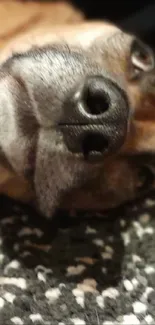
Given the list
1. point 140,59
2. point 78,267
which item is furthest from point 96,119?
point 140,59

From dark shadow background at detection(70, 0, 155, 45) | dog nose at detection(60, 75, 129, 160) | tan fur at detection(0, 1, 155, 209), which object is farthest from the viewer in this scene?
dark shadow background at detection(70, 0, 155, 45)

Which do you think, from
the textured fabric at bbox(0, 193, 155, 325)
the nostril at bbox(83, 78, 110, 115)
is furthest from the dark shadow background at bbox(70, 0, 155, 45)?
the nostril at bbox(83, 78, 110, 115)

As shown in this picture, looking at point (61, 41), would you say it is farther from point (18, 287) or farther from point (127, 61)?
point (18, 287)

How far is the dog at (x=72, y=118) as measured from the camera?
1179 millimetres

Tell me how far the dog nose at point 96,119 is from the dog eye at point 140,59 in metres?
0.34

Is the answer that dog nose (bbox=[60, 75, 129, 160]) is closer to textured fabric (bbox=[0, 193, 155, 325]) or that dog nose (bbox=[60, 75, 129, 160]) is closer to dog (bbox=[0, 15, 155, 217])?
dog (bbox=[0, 15, 155, 217])

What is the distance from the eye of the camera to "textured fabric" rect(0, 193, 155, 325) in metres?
1.18

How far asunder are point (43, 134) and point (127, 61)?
419 millimetres

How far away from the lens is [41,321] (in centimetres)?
113

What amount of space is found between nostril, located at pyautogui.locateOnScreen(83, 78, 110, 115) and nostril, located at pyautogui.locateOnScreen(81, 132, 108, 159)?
0.17ft

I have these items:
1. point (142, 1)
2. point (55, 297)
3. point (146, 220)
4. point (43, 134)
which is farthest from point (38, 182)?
point (142, 1)

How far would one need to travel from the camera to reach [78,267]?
1.33m

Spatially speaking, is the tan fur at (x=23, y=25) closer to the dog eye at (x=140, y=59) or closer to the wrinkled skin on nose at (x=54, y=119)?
the wrinkled skin on nose at (x=54, y=119)

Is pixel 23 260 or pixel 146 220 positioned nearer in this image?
pixel 23 260
